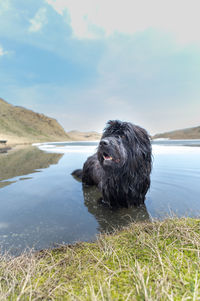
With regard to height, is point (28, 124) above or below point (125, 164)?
above

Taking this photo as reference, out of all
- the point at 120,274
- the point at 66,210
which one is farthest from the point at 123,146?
the point at 120,274

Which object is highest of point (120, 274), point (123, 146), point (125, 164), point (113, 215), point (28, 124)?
point (28, 124)

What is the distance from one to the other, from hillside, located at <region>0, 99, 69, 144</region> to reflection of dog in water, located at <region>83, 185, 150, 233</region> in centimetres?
7913

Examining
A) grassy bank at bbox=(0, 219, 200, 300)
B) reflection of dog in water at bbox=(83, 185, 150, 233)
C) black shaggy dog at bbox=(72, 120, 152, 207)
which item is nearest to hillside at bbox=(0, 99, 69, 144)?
reflection of dog in water at bbox=(83, 185, 150, 233)

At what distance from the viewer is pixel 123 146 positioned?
304 centimetres

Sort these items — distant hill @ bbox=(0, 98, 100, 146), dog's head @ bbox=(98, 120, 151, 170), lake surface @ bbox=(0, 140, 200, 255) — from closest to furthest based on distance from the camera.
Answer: lake surface @ bbox=(0, 140, 200, 255), dog's head @ bbox=(98, 120, 151, 170), distant hill @ bbox=(0, 98, 100, 146)

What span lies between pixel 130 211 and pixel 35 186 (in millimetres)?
3103

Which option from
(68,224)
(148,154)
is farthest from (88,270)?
(148,154)

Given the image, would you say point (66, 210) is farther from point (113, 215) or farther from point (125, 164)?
point (125, 164)

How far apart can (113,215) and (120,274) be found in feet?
6.42

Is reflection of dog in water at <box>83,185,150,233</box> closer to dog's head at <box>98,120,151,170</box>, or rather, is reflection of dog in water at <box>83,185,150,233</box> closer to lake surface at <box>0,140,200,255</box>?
lake surface at <box>0,140,200,255</box>

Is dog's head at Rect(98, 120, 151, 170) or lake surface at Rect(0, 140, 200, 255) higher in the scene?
dog's head at Rect(98, 120, 151, 170)

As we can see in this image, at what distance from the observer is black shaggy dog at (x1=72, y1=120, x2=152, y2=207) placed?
2956 mm

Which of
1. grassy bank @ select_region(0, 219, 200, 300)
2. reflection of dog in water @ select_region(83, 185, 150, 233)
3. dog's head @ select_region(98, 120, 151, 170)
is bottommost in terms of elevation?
reflection of dog in water @ select_region(83, 185, 150, 233)
